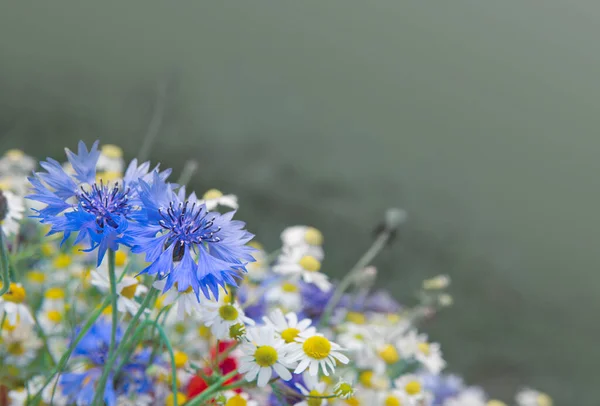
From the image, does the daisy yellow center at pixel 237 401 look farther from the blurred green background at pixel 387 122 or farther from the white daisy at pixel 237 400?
the blurred green background at pixel 387 122

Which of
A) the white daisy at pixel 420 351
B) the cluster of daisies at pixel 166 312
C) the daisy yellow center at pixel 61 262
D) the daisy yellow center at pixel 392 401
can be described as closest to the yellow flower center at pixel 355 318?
the cluster of daisies at pixel 166 312

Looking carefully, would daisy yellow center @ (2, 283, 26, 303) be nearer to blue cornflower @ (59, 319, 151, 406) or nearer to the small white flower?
blue cornflower @ (59, 319, 151, 406)

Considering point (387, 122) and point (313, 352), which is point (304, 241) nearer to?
point (313, 352)

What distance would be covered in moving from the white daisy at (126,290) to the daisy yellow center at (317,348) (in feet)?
0.43

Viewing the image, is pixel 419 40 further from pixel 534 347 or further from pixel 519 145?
pixel 534 347

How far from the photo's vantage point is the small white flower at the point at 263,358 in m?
0.42

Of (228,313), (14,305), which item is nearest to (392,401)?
(228,313)

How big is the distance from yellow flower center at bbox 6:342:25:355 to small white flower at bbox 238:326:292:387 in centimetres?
31

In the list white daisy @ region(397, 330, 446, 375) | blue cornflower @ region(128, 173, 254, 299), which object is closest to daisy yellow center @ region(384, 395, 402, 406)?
white daisy @ region(397, 330, 446, 375)

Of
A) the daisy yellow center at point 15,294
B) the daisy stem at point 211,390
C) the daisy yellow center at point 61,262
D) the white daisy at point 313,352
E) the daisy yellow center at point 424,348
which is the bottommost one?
the daisy stem at point 211,390

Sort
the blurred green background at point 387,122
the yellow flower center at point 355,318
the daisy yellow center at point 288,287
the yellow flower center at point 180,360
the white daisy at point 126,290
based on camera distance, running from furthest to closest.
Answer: the blurred green background at point 387,122
the yellow flower center at point 355,318
the daisy yellow center at point 288,287
the yellow flower center at point 180,360
the white daisy at point 126,290

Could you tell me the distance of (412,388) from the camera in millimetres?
685

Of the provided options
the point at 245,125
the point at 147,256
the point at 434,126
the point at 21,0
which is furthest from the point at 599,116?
the point at 147,256

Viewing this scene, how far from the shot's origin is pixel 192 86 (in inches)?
60.2
